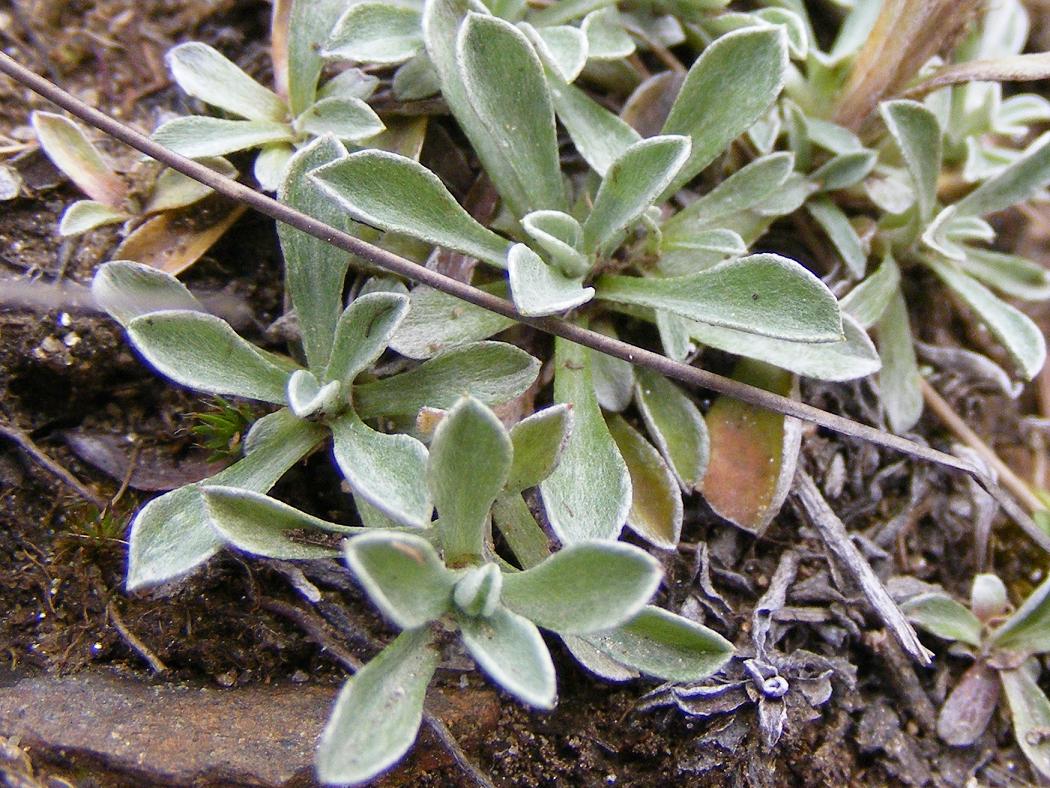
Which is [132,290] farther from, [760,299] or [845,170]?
[845,170]

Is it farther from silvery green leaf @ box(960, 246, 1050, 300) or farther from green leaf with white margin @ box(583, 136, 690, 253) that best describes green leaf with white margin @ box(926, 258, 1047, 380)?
green leaf with white margin @ box(583, 136, 690, 253)

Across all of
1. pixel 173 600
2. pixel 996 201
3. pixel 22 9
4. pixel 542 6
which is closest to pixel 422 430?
pixel 173 600

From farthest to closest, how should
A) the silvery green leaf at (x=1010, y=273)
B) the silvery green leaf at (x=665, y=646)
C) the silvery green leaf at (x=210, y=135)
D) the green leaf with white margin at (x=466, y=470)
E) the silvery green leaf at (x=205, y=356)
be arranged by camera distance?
the silvery green leaf at (x=1010, y=273), the silvery green leaf at (x=210, y=135), the silvery green leaf at (x=205, y=356), the silvery green leaf at (x=665, y=646), the green leaf with white margin at (x=466, y=470)

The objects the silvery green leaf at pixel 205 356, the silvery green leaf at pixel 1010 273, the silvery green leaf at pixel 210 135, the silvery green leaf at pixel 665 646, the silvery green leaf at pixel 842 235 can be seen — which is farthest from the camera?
the silvery green leaf at pixel 1010 273

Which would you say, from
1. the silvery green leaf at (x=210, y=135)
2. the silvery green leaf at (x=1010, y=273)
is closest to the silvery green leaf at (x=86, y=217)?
the silvery green leaf at (x=210, y=135)

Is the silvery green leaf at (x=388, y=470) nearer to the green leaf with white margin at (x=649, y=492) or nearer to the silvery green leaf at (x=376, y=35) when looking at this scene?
the green leaf with white margin at (x=649, y=492)

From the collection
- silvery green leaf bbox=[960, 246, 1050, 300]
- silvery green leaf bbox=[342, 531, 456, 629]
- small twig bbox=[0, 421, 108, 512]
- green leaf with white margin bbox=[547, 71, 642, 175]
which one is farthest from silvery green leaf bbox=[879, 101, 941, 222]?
small twig bbox=[0, 421, 108, 512]

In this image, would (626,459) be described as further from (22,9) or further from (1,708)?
(22,9)
